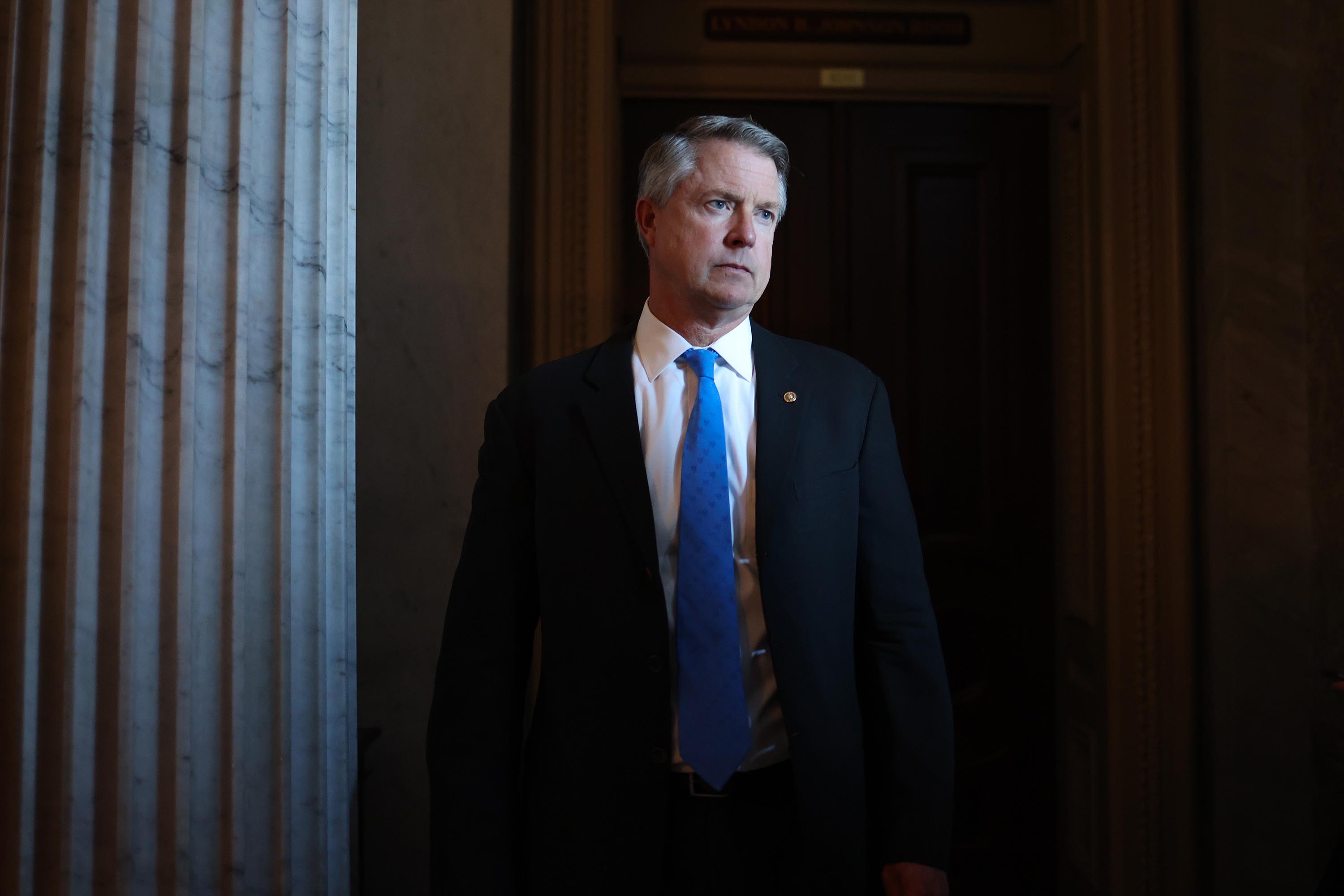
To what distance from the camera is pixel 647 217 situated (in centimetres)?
148

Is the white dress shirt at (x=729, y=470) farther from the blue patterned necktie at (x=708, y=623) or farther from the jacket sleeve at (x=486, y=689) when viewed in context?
the jacket sleeve at (x=486, y=689)

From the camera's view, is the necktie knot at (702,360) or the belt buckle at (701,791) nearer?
the belt buckle at (701,791)

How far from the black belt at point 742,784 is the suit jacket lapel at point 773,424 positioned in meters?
0.32

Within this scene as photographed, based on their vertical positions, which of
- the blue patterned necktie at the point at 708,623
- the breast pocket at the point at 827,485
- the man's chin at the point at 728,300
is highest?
the man's chin at the point at 728,300

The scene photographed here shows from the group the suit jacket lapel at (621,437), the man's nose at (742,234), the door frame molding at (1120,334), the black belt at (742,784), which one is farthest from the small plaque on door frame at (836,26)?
the black belt at (742,784)

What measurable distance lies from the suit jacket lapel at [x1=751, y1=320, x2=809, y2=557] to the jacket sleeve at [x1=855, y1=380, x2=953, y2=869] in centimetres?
14

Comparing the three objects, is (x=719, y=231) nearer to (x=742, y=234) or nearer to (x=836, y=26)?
(x=742, y=234)

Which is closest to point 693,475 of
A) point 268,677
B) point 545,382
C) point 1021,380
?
point 545,382

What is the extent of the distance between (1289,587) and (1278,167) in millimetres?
1049

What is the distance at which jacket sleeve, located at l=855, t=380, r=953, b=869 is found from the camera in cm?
131

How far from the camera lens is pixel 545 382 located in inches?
55.8

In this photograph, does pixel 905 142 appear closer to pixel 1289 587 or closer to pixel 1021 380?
pixel 1021 380

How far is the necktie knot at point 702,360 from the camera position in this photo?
137cm

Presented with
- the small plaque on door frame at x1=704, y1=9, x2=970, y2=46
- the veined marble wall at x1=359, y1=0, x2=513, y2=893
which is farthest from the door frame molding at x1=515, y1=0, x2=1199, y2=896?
the small plaque on door frame at x1=704, y1=9, x2=970, y2=46
